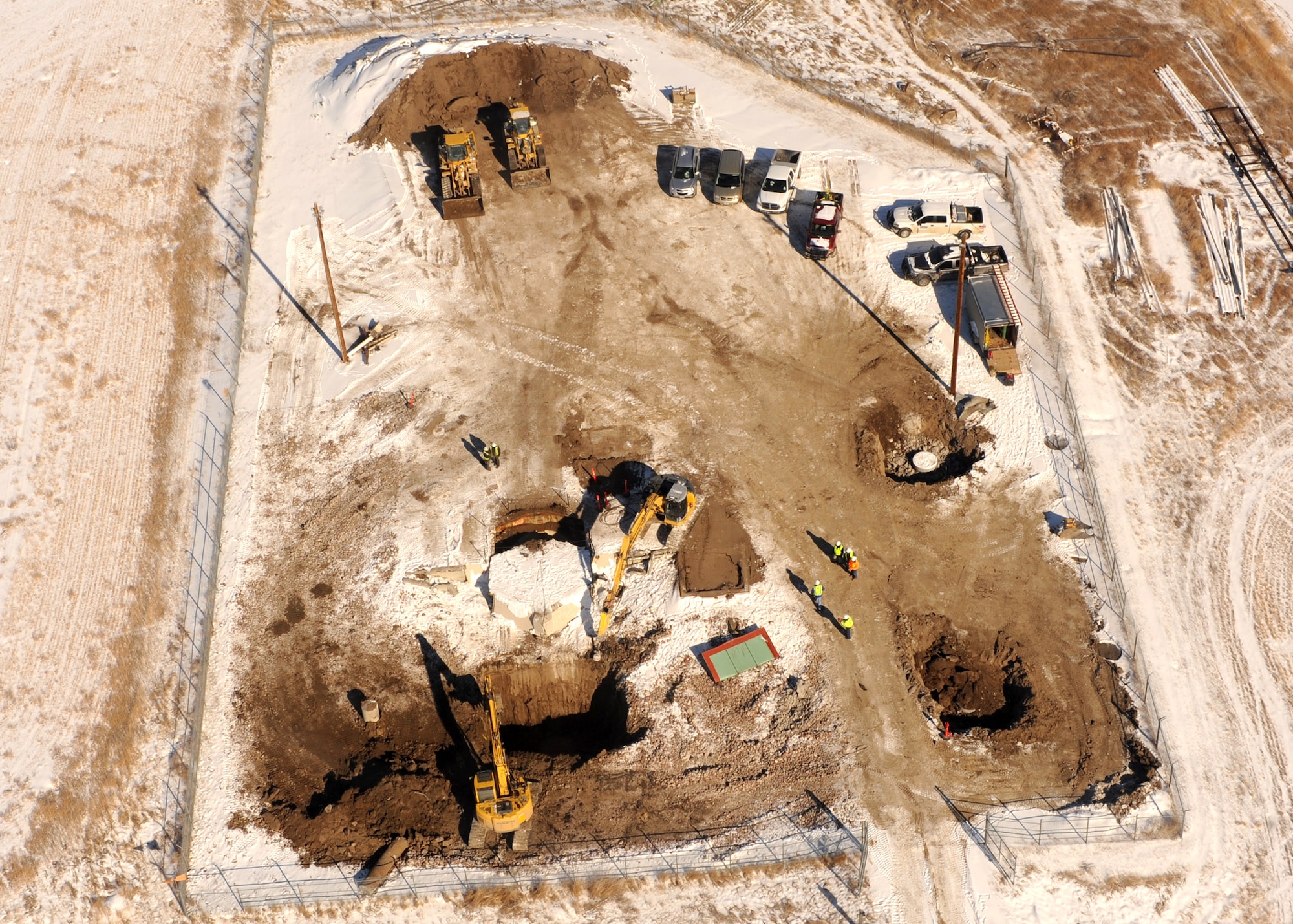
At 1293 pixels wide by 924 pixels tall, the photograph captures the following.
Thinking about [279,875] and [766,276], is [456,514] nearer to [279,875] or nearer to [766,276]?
[279,875]

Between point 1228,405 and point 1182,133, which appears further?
point 1182,133

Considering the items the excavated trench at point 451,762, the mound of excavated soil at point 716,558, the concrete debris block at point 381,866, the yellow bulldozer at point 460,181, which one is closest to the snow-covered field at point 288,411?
the concrete debris block at point 381,866

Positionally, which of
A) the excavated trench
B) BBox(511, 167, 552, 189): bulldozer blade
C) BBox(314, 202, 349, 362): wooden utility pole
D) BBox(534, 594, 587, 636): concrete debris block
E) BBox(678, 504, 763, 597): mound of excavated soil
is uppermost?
BBox(511, 167, 552, 189): bulldozer blade

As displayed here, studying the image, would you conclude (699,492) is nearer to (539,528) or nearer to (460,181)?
(539,528)

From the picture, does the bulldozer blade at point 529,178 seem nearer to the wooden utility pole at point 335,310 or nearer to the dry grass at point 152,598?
the wooden utility pole at point 335,310

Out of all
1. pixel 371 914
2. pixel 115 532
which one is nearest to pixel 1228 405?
pixel 371 914

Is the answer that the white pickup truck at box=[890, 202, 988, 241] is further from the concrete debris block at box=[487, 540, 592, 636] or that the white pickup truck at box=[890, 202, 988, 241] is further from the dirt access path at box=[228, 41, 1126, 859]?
the concrete debris block at box=[487, 540, 592, 636]

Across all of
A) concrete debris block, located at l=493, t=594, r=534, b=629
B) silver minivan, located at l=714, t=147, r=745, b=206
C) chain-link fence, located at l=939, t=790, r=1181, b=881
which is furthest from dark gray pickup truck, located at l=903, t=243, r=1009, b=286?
concrete debris block, located at l=493, t=594, r=534, b=629
